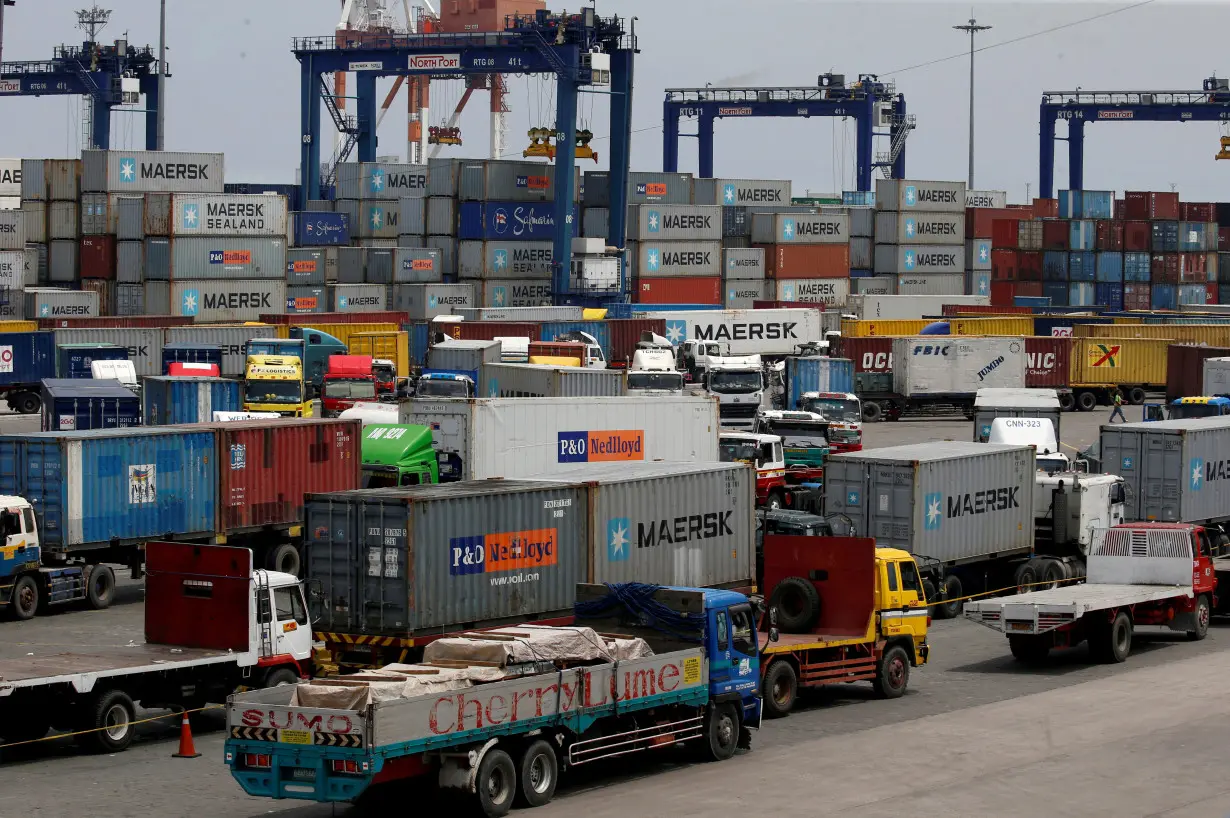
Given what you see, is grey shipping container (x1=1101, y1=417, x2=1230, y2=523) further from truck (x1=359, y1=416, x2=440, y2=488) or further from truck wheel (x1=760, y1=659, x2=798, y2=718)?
truck wheel (x1=760, y1=659, x2=798, y2=718)

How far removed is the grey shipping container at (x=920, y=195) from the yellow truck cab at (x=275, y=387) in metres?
62.4

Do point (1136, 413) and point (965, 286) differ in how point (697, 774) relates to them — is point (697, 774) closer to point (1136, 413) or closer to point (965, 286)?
point (1136, 413)

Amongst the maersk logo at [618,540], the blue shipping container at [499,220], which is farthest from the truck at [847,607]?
the blue shipping container at [499,220]

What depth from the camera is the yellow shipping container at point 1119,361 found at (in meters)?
70.9

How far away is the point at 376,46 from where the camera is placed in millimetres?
93625

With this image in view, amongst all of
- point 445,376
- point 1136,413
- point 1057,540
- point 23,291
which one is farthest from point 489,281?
point 1057,540

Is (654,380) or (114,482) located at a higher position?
(654,380)

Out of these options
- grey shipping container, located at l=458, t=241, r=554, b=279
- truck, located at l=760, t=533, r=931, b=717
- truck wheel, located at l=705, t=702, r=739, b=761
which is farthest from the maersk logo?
grey shipping container, located at l=458, t=241, r=554, b=279

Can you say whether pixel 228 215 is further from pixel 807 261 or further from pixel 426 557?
pixel 426 557

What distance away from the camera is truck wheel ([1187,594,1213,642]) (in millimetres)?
29078

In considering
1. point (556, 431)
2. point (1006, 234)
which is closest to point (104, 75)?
point (1006, 234)

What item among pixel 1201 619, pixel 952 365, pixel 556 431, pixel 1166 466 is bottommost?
pixel 1201 619

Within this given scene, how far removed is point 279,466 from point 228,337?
3748 centimetres

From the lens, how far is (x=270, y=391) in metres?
52.1
